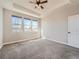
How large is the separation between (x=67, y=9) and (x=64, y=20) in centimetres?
78

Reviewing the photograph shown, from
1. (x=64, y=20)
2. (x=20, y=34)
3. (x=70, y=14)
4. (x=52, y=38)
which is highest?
(x=70, y=14)

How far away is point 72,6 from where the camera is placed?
414 cm

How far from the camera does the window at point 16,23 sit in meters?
4.95

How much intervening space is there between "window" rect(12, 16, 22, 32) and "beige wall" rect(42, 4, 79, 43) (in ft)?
8.64

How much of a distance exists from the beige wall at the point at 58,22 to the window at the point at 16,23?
2.63 meters

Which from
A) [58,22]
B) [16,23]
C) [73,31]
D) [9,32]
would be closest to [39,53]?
[73,31]

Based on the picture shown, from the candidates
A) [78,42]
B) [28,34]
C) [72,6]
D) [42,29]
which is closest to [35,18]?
[42,29]

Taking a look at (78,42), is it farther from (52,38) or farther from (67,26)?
(52,38)

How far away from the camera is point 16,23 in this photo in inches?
204

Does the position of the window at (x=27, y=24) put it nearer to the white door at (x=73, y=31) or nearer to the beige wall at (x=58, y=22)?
the beige wall at (x=58, y=22)

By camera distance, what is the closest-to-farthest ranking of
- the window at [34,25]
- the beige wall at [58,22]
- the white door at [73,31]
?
the white door at [73,31], the beige wall at [58,22], the window at [34,25]

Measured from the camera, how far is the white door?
12.4ft

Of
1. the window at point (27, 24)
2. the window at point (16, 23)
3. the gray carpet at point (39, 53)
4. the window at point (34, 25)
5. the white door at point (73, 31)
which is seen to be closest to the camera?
the gray carpet at point (39, 53)

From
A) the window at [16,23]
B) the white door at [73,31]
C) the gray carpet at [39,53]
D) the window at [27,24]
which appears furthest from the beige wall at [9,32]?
the white door at [73,31]
